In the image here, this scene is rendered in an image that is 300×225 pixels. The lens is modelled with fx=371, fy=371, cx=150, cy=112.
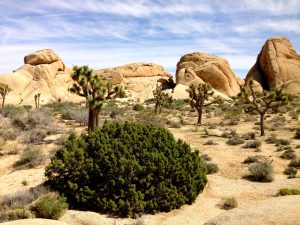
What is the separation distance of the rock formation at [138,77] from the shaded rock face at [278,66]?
1455cm

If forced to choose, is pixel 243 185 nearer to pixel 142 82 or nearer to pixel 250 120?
pixel 250 120

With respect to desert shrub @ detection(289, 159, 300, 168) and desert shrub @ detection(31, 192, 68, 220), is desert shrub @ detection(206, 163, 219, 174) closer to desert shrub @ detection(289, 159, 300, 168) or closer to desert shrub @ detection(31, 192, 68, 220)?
desert shrub @ detection(289, 159, 300, 168)

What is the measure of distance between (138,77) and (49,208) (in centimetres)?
5724

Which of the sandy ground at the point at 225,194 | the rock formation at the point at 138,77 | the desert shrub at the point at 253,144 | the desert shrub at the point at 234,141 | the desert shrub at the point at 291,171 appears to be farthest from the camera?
the rock formation at the point at 138,77

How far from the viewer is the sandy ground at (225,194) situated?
7263 millimetres

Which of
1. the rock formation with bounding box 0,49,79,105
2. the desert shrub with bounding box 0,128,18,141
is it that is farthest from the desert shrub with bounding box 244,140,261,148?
the rock formation with bounding box 0,49,79,105

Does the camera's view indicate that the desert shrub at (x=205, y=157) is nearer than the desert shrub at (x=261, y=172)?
No

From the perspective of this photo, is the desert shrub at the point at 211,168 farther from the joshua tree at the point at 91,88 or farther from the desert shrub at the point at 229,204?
the joshua tree at the point at 91,88

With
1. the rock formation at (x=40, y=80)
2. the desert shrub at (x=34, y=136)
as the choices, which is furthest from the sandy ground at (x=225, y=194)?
the rock formation at (x=40, y=80)

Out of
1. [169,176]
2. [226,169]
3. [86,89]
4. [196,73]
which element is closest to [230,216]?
[169,176]

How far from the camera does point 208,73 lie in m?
54.2

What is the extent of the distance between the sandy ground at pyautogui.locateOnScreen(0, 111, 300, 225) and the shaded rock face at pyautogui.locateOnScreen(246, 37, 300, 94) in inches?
1424

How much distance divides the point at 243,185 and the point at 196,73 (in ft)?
141

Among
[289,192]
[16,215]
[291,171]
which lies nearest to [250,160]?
[291,171]
